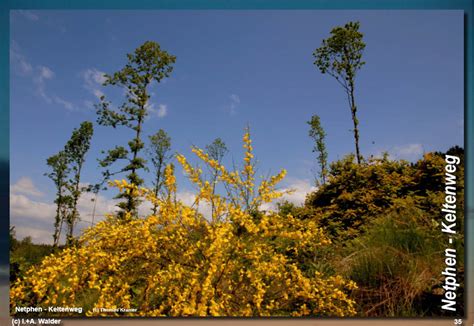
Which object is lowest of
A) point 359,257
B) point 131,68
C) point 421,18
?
point 359,257

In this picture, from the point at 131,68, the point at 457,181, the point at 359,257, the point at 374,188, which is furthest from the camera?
the point at 131,68

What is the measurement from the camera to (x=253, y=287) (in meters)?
2.96

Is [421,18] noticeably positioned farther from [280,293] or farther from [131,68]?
[131,68]

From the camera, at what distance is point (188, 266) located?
290 cm

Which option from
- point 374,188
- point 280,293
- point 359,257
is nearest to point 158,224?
point 280,293

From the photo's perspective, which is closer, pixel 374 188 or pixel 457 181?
pixel 457 181

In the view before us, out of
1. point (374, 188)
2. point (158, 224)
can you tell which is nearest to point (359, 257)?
point (374, 188)

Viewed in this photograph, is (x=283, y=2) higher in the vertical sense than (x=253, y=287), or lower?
higher

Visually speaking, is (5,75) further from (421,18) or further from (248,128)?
(421,18)

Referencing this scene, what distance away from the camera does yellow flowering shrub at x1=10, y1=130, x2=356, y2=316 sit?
106 inches

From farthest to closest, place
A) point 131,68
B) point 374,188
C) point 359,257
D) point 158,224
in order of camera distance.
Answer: point 131,68 → point 374,188 → point 359,257 → point 158,224

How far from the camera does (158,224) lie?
112 inches

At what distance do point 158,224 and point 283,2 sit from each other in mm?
2208

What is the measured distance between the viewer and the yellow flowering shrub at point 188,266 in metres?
2.70
